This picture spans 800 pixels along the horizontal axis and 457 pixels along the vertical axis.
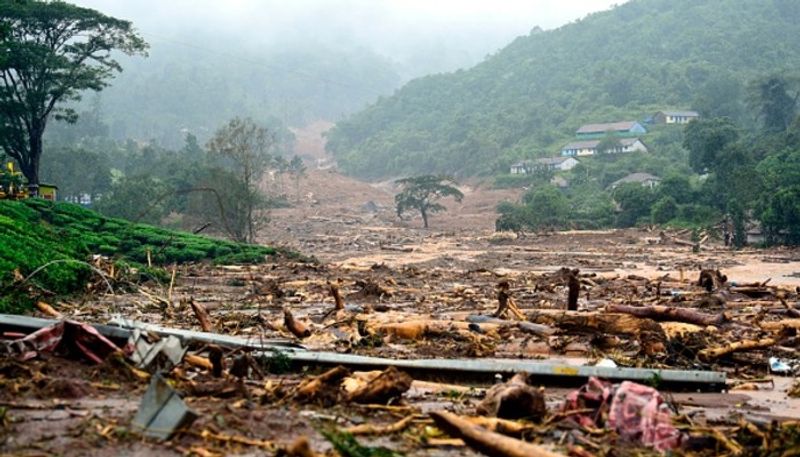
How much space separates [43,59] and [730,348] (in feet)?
98.6

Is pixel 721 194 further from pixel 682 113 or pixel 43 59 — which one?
pixel 682 113

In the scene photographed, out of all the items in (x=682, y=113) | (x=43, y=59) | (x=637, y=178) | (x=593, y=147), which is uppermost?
(x=682, y=113)

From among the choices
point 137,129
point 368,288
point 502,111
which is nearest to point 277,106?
point 137,129

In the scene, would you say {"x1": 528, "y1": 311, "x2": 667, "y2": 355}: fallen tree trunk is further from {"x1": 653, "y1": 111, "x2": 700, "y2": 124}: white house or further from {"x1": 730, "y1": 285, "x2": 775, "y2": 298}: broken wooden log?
{"x1": 653, "y1": 111, "x2": 700, "y2": 124}: white house

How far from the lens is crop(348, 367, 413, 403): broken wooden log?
243 inches

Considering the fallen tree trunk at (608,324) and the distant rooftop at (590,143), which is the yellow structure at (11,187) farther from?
the distant rooftop at (590,143)

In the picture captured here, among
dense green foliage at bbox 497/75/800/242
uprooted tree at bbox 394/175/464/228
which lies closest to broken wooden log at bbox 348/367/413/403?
dense green foliage at bbox 497/75/800/242

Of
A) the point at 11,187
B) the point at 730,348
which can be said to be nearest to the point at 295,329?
the point at 730,348

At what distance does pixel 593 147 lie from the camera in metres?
80.1

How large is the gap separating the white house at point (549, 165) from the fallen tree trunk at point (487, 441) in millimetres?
71497

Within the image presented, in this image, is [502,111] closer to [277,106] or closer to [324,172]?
[324,172]

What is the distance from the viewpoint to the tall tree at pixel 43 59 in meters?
31.6

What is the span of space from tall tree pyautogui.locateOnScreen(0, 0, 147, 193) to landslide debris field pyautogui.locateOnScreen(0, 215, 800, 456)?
2006 centimetres

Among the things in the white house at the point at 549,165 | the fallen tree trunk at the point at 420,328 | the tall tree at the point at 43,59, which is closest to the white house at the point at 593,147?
the white house at the point at 549,165
